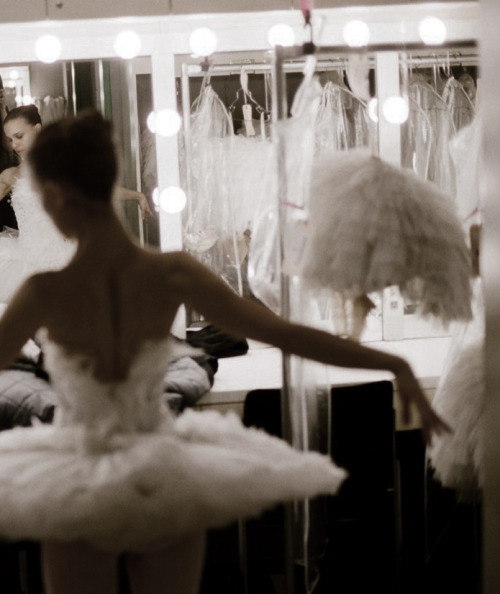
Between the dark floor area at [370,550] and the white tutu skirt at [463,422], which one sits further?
the dark floor area at [370,550]

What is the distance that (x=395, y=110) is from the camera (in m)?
3.26

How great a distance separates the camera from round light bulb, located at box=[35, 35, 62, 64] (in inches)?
120

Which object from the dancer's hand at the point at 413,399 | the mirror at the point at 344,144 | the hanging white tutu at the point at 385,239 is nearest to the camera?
the dancer's hand at the point at 413,399

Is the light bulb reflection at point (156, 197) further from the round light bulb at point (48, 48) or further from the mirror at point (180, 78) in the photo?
the round light bulb at point (48, 48)

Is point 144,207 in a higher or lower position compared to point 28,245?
higher

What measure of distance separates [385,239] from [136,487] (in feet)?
2.94

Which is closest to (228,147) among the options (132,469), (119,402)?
(119,402)

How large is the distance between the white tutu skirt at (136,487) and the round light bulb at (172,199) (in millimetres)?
1789

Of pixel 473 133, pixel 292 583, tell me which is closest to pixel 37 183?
pixel 292 583

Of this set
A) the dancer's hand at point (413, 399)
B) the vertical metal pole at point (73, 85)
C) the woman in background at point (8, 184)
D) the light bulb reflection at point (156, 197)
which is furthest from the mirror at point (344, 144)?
the dancer's hand at point (413, 399)

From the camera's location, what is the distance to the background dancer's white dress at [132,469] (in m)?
1.30

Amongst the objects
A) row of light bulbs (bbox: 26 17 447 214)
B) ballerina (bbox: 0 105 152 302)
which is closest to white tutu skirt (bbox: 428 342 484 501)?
row of light bulbs (bbox: 26 17 447 214)

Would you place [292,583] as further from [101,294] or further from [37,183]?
[37,183]

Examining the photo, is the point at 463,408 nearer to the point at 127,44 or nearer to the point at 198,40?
the point at 198,40
